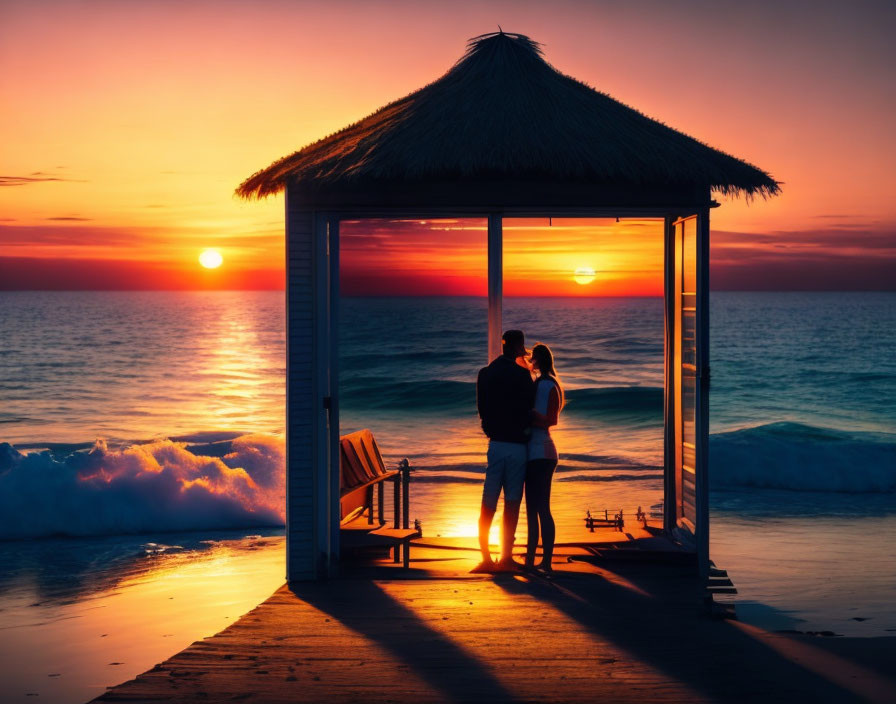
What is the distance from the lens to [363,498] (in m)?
8.38

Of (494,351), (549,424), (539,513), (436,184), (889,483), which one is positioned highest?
(436,184)

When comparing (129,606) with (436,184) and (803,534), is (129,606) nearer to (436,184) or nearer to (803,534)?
(436,184)

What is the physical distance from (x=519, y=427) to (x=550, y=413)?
220 mm

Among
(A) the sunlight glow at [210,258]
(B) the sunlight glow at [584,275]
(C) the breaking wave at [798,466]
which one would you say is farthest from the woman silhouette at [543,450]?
(A) the sunlight glow at [210,258]

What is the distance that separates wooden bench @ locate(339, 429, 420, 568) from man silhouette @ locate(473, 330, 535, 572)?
0.77 meters

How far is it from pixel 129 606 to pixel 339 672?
3851 mm

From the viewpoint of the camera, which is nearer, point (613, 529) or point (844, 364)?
point (613, 529)

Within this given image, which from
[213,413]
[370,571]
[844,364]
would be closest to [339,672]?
[370,571]

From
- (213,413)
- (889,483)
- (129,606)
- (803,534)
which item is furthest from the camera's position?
(213,413)

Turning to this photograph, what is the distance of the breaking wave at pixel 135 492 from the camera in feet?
42.4

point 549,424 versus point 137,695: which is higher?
point 549,424

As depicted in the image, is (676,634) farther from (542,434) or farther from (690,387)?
(690,387)

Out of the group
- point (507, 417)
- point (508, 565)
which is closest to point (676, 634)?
point (508, 565)

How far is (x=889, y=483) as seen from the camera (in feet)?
57.3
